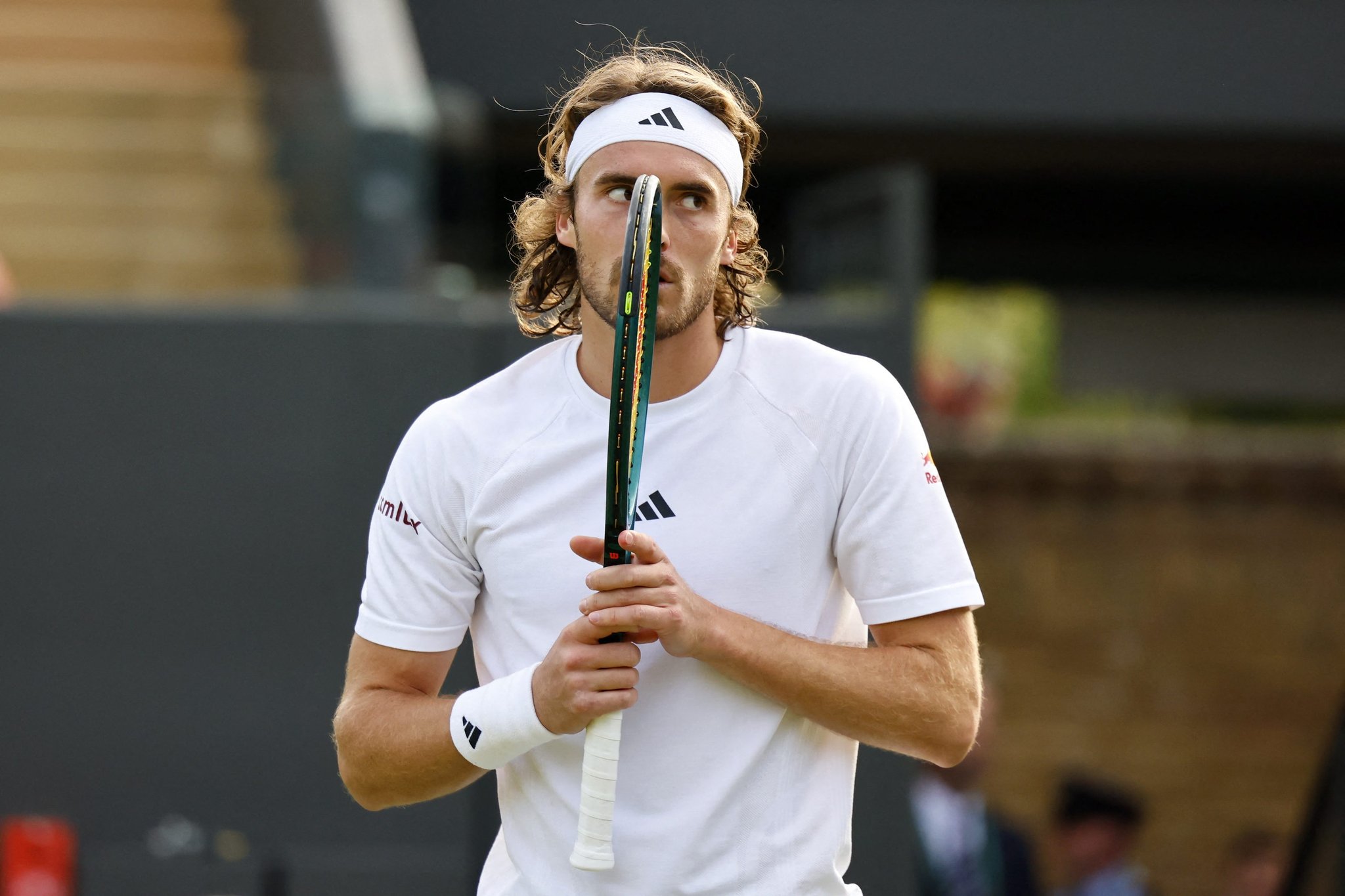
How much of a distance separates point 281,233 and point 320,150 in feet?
1.19

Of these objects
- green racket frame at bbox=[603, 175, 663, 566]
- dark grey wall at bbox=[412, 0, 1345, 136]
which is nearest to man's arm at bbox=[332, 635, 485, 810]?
green racket frame at bbox=[603, 175, 663, 566]

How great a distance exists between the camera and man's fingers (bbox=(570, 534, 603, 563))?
233 cm

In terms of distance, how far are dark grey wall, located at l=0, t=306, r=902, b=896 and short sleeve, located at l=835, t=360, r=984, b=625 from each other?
294 centimetres

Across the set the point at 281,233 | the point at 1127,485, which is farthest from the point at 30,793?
the point at 1127,485

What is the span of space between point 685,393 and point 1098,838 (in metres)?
5.01

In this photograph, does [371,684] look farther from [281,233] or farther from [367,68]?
[367,68]

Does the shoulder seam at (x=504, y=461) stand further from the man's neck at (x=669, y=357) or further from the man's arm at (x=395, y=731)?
the man's arm at (x=395, y=731)

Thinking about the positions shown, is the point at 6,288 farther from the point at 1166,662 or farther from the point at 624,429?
the point at 1166,662

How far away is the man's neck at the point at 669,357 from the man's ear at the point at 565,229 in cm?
13

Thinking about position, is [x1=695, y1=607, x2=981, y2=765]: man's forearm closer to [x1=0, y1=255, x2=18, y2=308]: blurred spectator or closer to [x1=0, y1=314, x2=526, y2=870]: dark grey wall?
[x1=0, y1=314, x2=526, y2=870]: dark grey wall

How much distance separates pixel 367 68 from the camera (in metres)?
7.75

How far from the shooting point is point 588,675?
7.54 ft

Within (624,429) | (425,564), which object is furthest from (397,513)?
(624,429)

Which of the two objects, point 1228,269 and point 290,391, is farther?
point 1228,269
